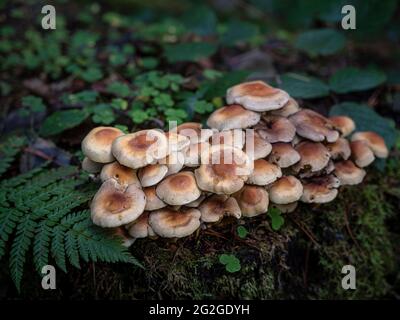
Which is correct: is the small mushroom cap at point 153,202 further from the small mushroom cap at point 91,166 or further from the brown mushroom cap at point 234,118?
the brown mushroom cap at point 234,118

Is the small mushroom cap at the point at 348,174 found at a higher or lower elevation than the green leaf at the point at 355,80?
lower

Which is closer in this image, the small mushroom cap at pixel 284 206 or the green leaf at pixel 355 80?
the small mushroom cap at pixel 284 206

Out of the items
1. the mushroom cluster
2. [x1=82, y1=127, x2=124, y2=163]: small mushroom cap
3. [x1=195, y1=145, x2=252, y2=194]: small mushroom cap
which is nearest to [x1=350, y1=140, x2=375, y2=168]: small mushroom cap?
the mushroom cluster

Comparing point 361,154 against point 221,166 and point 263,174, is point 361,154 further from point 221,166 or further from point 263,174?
point 221,166

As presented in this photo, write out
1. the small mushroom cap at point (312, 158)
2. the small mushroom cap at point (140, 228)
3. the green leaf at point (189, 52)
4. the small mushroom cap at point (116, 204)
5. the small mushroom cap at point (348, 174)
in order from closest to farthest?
the small mushroom cap at point (116, 204) → the small mushroom cap at point (140, 228) → the small mushroom cap at point (312, 158) → the small mushroom cap at point (348, 174) → the green leaf at point (189, 52)

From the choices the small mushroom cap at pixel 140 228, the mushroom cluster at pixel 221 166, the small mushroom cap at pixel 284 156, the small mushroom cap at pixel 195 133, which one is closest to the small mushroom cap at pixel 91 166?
the mushroom cluster at pixel 221 166

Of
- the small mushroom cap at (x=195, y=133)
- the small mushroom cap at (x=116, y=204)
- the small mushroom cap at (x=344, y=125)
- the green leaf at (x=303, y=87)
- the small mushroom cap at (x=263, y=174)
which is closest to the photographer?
the small mushroom cap at (x=116, y=204)
